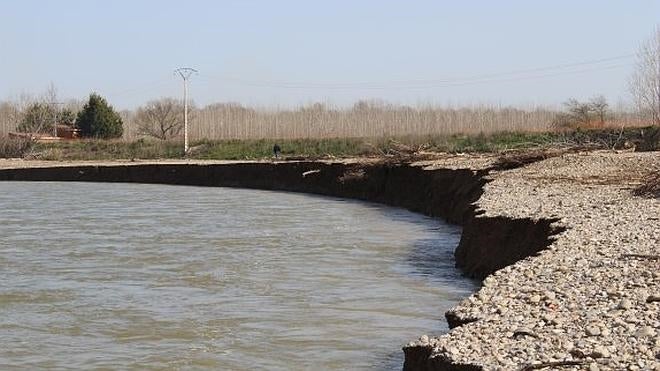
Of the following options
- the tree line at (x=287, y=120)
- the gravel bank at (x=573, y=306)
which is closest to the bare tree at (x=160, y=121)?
the tree line at (x=287, y=120)

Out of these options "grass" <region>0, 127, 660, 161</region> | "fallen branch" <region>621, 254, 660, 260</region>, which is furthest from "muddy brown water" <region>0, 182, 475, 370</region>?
"grass" <region>0, 127, 660, 161</region>

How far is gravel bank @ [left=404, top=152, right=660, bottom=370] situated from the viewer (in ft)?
21.6

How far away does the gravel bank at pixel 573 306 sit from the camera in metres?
6.58

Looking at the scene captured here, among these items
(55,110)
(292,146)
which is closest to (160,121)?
(55,110)

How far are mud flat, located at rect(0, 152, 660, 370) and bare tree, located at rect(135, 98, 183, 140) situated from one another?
170 ft

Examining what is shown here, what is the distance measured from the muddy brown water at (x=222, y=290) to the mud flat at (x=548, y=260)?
100cm

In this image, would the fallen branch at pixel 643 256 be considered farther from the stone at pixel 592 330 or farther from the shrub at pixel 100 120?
the shrub at pixel 100 120

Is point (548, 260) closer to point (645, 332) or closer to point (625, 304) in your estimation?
point (625, 304)

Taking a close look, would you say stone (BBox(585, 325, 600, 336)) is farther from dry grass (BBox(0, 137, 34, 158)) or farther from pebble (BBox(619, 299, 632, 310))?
dry grass (BBox(0, 137, 34, 158))

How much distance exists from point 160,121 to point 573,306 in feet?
251

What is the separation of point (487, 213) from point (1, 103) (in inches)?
3356

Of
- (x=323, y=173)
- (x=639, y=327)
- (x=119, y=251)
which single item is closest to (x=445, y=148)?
(x=323, y=173)

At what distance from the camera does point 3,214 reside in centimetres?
2794

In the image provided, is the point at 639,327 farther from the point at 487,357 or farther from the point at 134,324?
the point at 134,324
